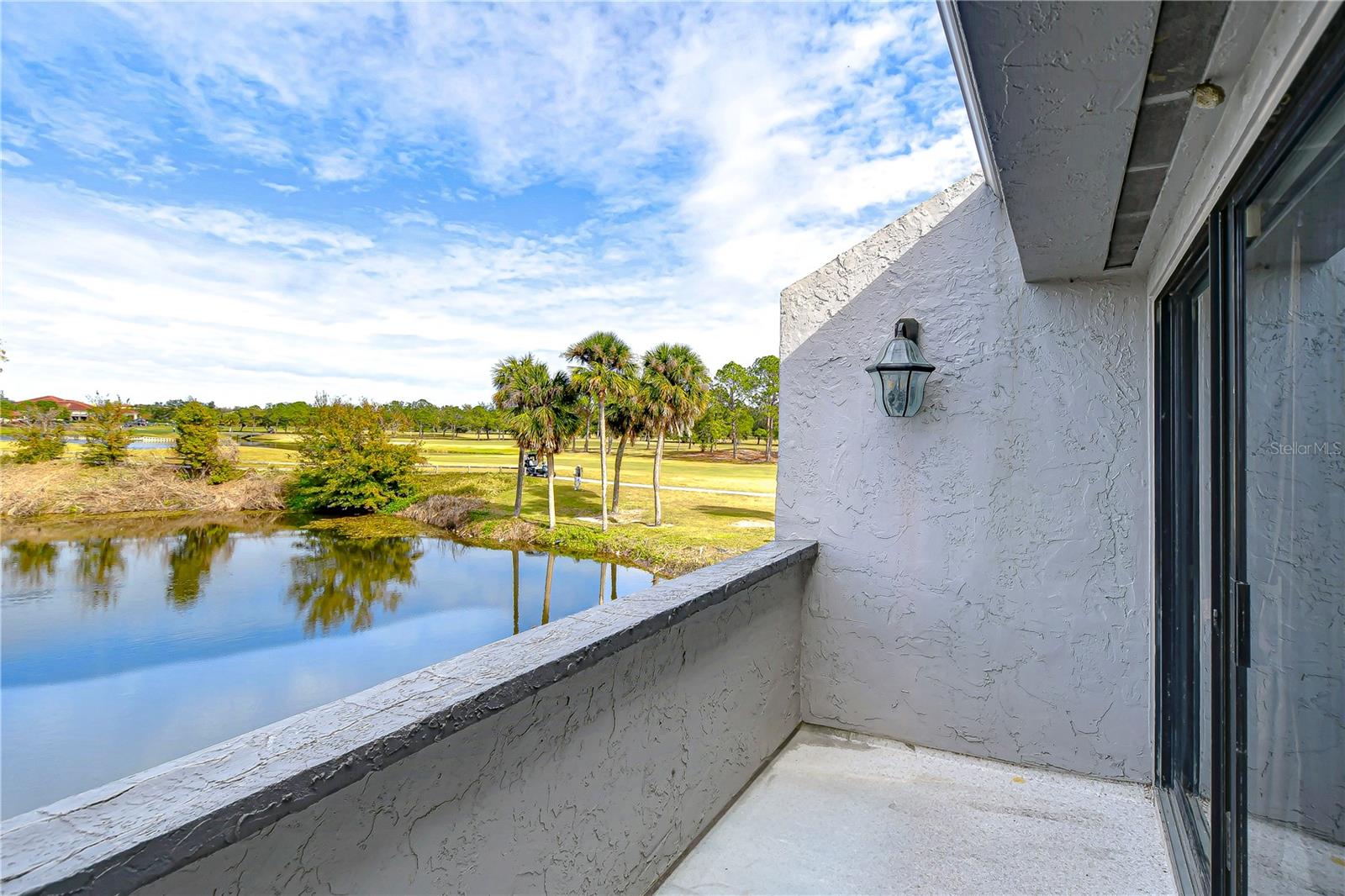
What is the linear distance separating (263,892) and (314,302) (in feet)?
133

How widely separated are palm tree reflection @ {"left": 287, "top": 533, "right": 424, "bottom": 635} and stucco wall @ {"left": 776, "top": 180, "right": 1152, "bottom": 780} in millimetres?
17354

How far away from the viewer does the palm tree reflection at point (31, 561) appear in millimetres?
19516

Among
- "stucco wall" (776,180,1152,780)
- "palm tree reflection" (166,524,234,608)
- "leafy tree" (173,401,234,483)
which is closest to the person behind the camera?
"stucco wall" (776,180,1152,780)

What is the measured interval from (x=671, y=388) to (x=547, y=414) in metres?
4.26

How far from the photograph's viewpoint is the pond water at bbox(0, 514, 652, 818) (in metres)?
12.1

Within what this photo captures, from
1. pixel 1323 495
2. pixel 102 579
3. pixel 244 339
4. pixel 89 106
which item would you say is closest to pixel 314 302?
pixel 244 339

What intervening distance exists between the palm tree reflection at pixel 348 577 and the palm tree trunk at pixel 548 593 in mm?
4085

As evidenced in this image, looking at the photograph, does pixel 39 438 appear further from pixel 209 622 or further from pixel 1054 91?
pixel 1054 91

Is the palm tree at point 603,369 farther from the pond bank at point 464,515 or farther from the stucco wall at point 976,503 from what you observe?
the stucco wall at point 976,503

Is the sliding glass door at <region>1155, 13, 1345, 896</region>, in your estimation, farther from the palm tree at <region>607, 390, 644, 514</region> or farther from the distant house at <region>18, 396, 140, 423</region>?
the distant house at <region>18, 396, 140, 423</region>

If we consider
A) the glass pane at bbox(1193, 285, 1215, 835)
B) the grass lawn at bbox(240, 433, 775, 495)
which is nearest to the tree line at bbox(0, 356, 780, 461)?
the grass lawn at bbox(240, 433, 775, 495)

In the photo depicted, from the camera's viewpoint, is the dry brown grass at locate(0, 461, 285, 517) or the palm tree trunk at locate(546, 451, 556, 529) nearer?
the palm tree trunk at locate(546, 451, 556, 529)
